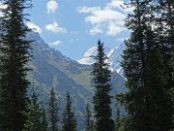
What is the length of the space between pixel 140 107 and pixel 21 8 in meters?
12.8

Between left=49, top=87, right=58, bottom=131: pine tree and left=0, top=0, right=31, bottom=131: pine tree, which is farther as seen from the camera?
left=49, top=87, right=58, bottom=131: pine tree

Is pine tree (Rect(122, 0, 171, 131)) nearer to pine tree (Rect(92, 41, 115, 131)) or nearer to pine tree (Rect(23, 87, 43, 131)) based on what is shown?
→ pine tree (Rect(23, 87, 43, 131))

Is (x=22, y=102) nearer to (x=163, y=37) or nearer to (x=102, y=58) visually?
(x=163, y=37)

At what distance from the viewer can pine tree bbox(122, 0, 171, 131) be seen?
120ft

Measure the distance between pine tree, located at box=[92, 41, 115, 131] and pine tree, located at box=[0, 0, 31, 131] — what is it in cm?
2316

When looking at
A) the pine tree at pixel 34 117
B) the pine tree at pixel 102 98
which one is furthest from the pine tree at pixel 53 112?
the pine tree at pixel 34 117

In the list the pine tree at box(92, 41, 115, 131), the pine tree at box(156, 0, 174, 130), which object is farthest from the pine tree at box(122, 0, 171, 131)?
the pine tree at box(92, 41, 115, 131)

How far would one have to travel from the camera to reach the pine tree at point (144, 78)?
3659cm

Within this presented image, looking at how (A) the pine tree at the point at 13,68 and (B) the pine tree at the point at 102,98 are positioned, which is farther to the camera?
(B) the pine tree at the point at 102,98

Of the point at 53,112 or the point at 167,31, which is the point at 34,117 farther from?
the point at 53,112

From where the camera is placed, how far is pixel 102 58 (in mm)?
63906

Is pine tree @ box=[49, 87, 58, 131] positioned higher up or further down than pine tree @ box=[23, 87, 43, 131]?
higher up

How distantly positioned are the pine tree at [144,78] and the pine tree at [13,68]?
8.50 metres

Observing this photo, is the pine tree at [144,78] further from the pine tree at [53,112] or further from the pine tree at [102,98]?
the pine tree at [53,112]
